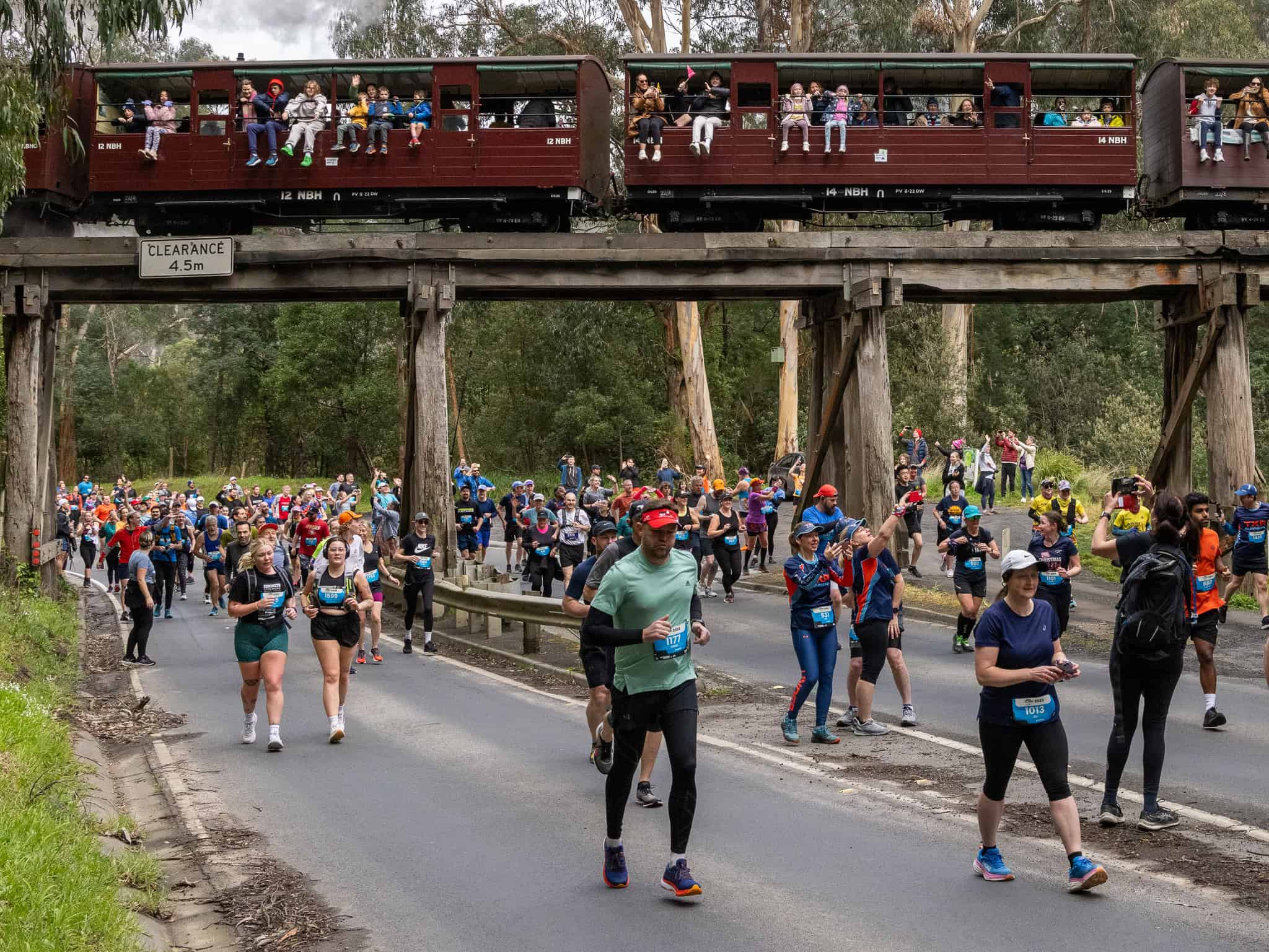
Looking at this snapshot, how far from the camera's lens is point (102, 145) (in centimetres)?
1981

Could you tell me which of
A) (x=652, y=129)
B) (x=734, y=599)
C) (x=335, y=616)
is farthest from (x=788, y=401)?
(x=335, y=616)

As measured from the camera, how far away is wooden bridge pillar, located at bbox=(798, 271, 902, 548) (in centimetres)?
1811

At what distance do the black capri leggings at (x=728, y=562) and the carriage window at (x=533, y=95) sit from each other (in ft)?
20.9

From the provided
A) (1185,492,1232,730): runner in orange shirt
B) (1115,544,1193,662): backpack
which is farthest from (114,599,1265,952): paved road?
(1185,492,1232,730): runner in orange shirt

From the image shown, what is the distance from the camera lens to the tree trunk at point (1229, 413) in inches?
715

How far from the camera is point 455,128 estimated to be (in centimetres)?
1980

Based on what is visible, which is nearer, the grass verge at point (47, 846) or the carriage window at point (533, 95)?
the grass verge at point (47, 846)

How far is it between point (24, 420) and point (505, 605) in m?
7.63

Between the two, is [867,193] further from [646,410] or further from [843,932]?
[646,410]

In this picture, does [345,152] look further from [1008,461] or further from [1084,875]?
[1008,461]

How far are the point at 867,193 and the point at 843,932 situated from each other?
15002 mm

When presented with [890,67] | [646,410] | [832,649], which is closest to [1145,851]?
[832,649]

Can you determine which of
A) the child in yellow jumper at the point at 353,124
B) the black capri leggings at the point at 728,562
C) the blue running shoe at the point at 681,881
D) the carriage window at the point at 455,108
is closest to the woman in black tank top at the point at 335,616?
the blue running shoe at the point at 681,881

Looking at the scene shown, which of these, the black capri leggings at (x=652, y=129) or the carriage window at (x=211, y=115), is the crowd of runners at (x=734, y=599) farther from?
the carriage window at (x=211, y=115)
